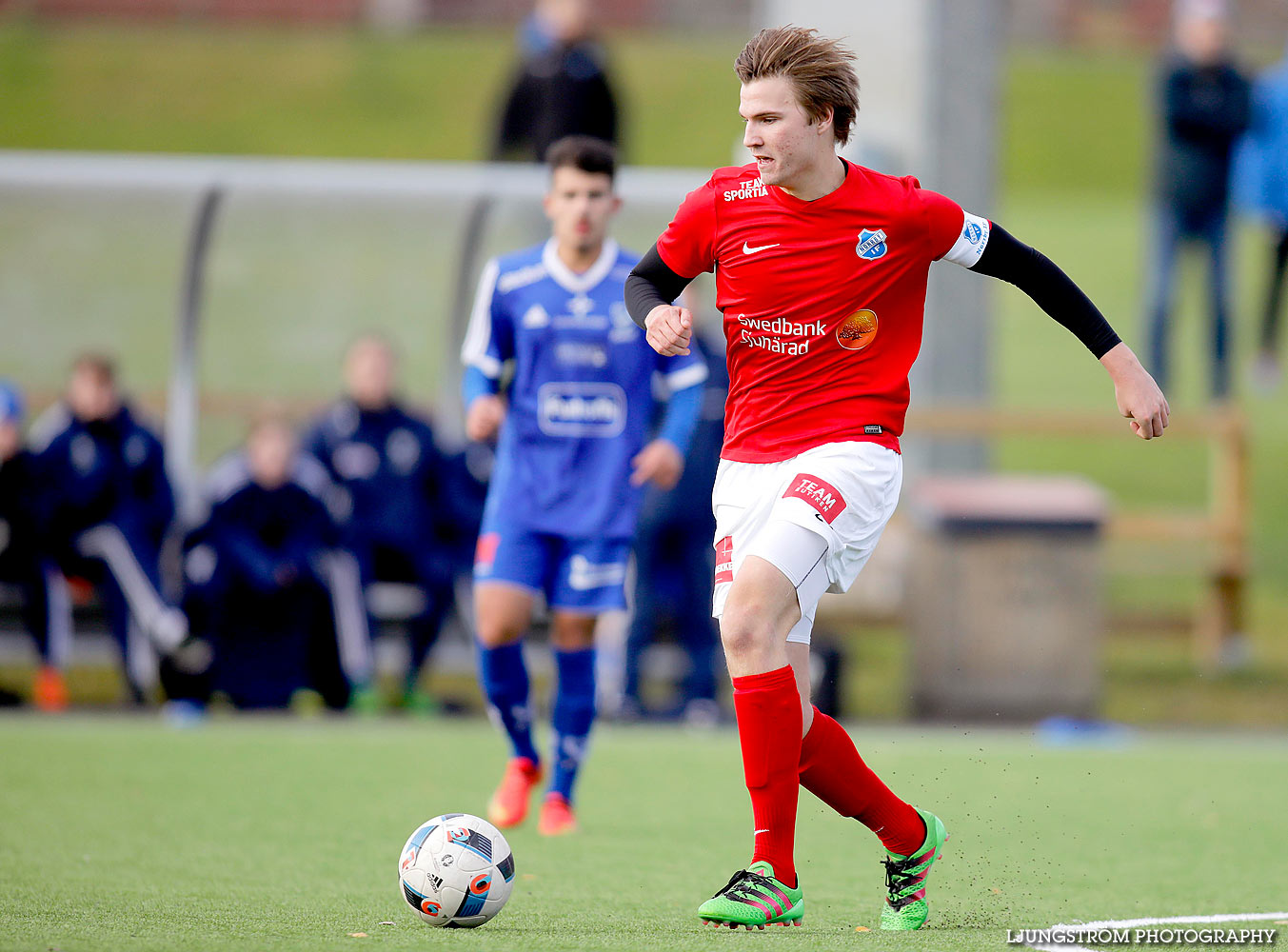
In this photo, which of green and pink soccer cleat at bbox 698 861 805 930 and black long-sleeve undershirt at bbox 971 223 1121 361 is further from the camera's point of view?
black long-sleeve undershirt at bbox 971 223 1121 361

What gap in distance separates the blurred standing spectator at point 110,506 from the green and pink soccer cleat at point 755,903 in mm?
6482

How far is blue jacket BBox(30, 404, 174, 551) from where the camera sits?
10.5m

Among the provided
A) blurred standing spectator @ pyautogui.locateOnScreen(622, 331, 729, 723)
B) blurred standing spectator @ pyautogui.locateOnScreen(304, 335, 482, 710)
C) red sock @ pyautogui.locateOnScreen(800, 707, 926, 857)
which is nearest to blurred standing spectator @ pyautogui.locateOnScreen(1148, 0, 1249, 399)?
Answer: blurred standing spectator @ pyautogui.locateOnScreen(622, 331, 729, 723)

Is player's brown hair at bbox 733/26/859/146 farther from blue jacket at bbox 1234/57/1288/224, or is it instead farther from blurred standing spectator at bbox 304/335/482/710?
blue jacket at bbox 1234/57/1288/224

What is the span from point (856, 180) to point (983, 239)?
13.7 inches

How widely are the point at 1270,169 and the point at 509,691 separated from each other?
9075 mm

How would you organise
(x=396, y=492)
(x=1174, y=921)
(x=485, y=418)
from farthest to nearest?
(x=396, y=492)
(x=485, y=418)
(x=1174, y=921)

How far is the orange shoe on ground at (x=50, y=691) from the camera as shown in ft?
34.0

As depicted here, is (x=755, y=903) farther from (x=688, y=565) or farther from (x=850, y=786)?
(x=688, y=565)

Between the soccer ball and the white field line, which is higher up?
the soccer ball

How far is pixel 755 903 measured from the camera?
14.8 feet

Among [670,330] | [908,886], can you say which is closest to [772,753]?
[908,886]

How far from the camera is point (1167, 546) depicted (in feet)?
48.8

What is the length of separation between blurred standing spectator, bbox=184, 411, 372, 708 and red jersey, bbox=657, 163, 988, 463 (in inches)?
237
